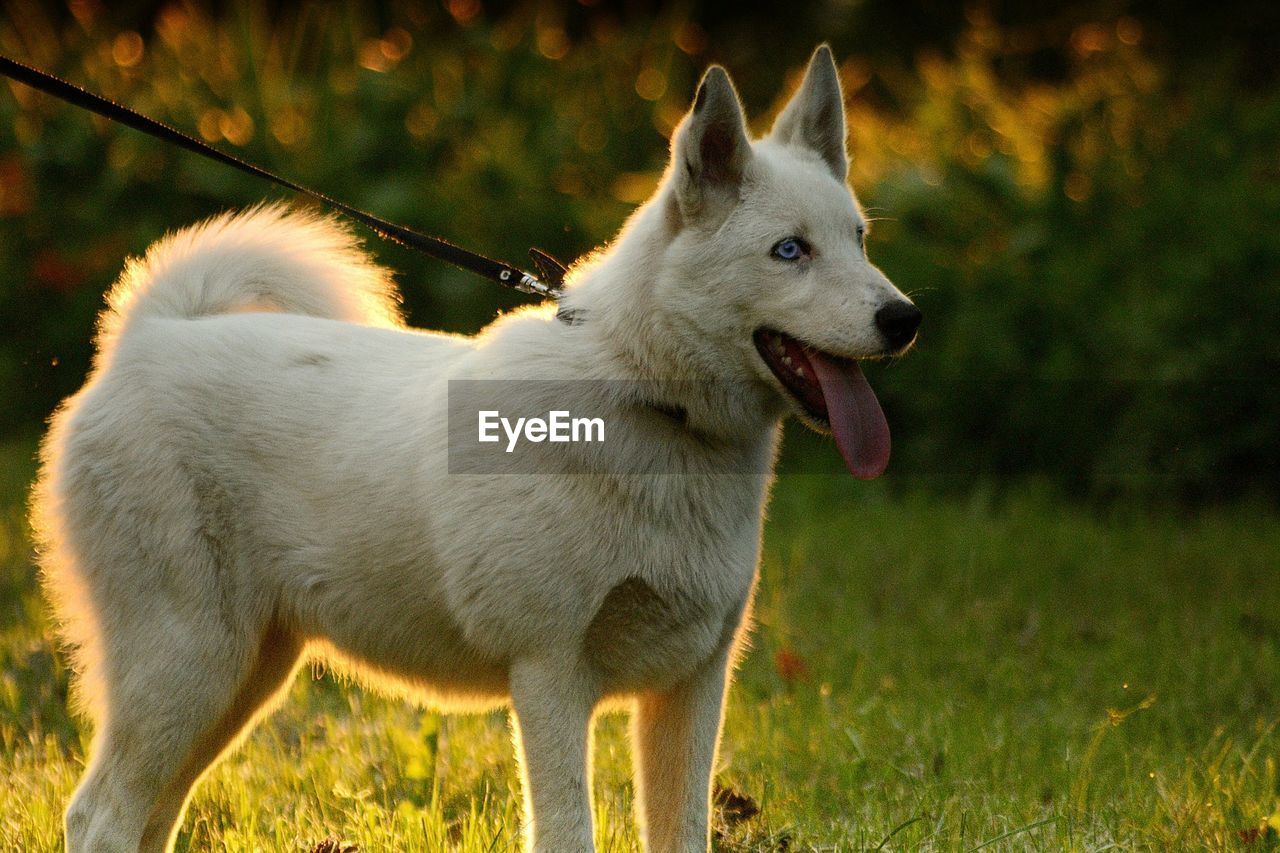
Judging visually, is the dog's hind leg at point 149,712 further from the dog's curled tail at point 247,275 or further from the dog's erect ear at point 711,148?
the dog's erect ear at point 711,148

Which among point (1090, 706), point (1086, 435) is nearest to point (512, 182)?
point (1086, 435)

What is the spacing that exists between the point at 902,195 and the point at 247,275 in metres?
5.01

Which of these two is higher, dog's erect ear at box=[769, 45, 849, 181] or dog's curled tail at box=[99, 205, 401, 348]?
dog's erect ear at box=[769, 45, 849, 181]

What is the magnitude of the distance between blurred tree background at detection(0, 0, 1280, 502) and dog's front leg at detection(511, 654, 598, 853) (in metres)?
4.26

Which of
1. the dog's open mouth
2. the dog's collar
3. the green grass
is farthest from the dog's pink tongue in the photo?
the green grass

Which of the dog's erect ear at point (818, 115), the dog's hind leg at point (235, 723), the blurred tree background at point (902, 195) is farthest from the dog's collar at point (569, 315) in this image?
the blurred tree background at point (902, 195)

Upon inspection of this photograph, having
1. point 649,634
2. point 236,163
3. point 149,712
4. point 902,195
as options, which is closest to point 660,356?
point 649,634

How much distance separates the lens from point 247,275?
3.76 meters

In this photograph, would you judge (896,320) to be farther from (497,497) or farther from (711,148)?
(497,497)

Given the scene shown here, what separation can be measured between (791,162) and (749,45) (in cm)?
1183

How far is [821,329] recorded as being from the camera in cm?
298

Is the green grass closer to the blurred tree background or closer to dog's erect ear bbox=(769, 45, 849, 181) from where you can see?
the blurred tree background

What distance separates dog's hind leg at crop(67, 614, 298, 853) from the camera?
3.26 m

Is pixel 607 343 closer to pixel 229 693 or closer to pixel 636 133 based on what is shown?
pixel 229 693
